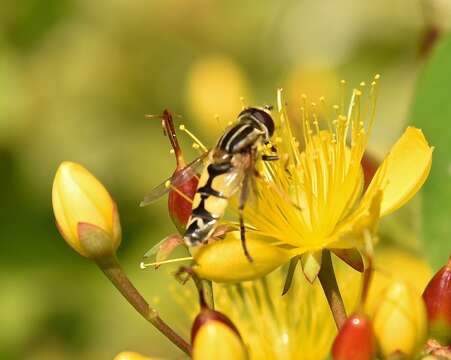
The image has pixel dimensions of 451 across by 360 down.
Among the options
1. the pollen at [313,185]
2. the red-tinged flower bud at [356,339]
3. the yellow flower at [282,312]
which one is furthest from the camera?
the yellow flower at [282,312]

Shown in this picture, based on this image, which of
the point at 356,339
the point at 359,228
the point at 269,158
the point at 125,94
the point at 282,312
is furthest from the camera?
the point at 125,94

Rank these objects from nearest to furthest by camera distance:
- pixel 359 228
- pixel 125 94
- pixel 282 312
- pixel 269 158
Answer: pixel 359 228
pixel 269 158
pixel 282 312
pixel 125 94

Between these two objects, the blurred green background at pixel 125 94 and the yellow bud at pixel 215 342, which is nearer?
the yellow bud at pixel 215 342

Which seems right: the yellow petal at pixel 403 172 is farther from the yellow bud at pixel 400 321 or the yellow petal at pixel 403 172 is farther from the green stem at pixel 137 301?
the green stem at pixel 137 301

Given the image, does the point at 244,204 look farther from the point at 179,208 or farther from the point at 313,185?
the point at 313,185

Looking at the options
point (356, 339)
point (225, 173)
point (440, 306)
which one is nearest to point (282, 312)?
point (225, 173)

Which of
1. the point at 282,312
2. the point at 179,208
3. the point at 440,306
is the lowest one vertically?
the point at 282,312

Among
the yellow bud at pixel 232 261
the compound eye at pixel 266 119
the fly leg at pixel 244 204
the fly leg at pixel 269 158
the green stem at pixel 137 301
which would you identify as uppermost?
the compound eye at pixel 266 119

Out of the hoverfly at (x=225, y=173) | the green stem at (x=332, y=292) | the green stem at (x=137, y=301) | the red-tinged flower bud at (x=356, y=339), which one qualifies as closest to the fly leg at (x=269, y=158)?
the hoverfly at (x=225, y=173)
